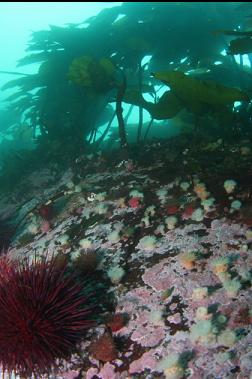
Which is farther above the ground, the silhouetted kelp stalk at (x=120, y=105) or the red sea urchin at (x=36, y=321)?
the silhouetted kelp stalk at (x=120, y=105)

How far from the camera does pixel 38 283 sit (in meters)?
3.45

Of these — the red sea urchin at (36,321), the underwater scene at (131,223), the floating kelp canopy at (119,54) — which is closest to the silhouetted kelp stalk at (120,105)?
the underwater scene at (131,223)

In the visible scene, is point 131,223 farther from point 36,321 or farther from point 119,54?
point 119,54

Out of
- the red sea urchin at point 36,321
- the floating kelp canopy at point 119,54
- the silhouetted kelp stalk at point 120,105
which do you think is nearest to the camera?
the red sea urchin at point 36,321

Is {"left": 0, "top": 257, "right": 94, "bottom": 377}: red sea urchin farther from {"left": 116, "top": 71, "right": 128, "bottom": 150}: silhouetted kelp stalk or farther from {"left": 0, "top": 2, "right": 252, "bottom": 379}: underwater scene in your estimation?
{"left": 116, "top": 71, "right": 128, "bottom": 150}: silhouetted kelp stalk

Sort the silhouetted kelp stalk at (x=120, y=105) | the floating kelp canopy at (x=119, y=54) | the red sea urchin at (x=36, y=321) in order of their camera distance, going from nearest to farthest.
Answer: the red sea urchin at (x=36, y=321), the silhouetted kelp stalk at (x=120, y=105), the floating kelp canopy at (x=119, y=54)

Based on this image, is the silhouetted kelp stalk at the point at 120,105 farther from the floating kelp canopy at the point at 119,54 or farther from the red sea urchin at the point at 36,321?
the red sea urchin at the point at 36,321

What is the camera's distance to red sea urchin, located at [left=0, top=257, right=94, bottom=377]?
3.22 m

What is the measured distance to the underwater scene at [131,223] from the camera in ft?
10.9

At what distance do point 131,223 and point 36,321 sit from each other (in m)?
2.28

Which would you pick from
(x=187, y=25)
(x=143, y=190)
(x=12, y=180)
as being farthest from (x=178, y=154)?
(x=187, y=25)

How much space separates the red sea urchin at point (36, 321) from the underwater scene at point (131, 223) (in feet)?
0.04

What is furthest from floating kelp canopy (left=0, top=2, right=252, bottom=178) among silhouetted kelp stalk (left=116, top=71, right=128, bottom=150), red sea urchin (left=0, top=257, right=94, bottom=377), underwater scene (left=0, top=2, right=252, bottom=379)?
red sea urchin (left=0, top=257, right=94, bottom=377)

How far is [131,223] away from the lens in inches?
205
